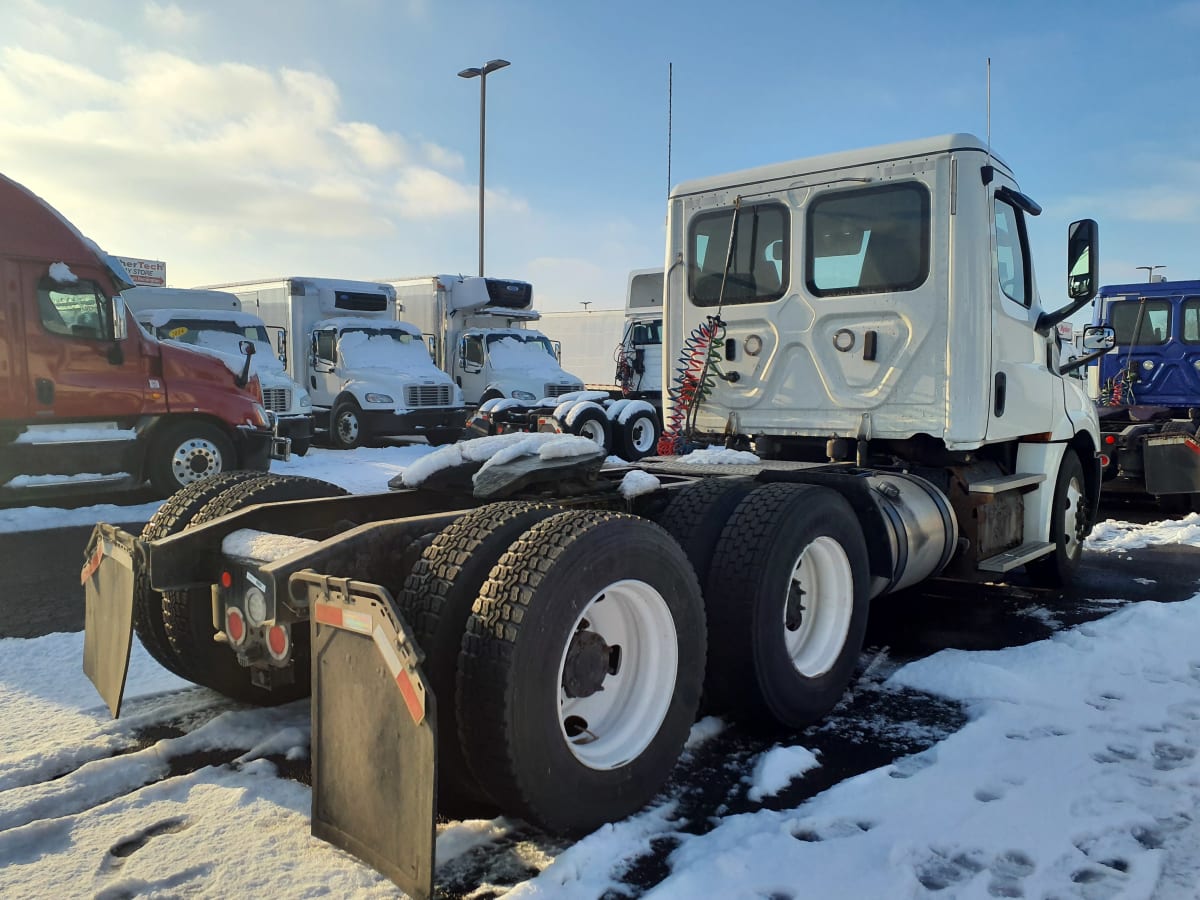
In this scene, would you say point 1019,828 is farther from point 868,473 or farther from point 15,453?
point 15,453

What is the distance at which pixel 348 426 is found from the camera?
17.0 metres

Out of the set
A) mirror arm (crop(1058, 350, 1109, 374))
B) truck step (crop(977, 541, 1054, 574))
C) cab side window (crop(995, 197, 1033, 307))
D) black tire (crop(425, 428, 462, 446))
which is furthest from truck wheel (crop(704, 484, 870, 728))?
black tire (crop(425, 428, 462, 446))

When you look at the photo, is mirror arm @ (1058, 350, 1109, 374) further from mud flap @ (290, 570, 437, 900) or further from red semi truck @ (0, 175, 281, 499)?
red semi truck @ (0, 175, 281, 499)

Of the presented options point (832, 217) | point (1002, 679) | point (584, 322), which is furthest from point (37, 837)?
point (584, 322)

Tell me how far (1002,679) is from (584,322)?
98.1ft

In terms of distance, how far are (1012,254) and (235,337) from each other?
511 inches

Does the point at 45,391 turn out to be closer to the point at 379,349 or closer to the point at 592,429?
the point at 592,429

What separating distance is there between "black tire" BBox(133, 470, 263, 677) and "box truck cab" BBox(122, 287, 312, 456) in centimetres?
1011

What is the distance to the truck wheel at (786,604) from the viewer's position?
357 cm

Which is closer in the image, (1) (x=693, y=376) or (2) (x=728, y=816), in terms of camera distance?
(2) (x=728, y=816)

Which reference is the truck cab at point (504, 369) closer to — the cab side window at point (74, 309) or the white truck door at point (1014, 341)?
the cab side window at point (74, 309)

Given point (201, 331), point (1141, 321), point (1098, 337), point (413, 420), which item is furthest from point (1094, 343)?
point (201, 331)

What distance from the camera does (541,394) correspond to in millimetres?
19000

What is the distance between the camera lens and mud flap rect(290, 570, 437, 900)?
2.25m
